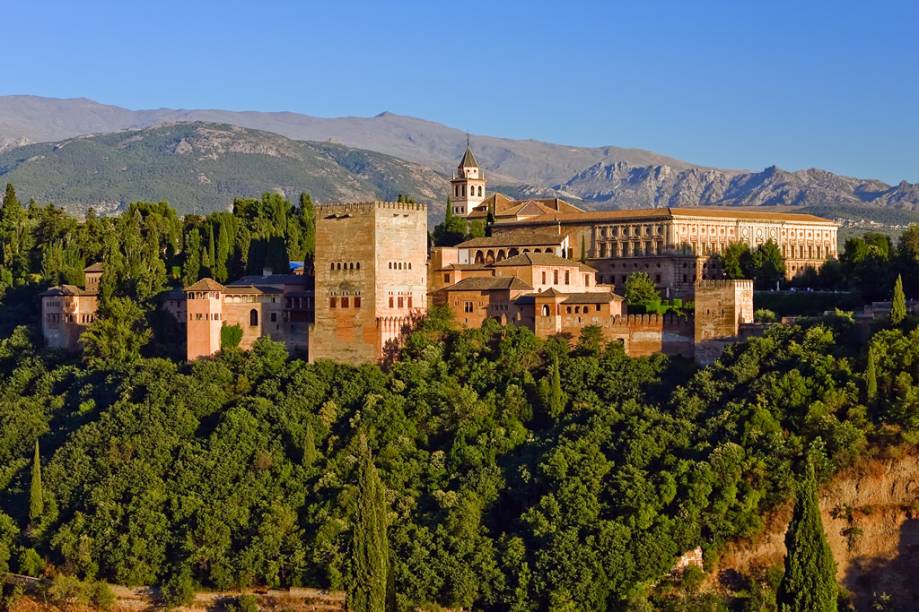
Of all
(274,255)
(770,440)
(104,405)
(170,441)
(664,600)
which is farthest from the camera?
(274,255)

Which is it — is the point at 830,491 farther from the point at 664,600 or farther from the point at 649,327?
the point at 649,327

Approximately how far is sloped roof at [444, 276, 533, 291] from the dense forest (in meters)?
1.68

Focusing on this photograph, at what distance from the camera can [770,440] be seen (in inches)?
1757

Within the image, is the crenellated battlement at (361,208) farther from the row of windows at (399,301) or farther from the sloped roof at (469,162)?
the sloped roof at (469,162)

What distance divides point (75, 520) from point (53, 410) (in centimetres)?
991

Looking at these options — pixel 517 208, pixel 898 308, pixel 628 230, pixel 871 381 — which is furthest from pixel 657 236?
pixel 871 381

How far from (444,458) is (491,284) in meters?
9.21

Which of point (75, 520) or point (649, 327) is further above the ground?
point (649, 327)

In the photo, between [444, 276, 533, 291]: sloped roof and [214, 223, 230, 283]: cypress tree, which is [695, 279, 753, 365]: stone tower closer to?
[444, 276, 533, 291]: sloped roof

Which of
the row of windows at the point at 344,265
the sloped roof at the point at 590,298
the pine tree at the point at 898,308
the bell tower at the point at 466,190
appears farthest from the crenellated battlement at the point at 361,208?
the bell tower at the point at 466,190

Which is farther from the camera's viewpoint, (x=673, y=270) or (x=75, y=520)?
(x=673, y=270)

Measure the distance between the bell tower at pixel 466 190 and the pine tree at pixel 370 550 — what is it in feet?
139

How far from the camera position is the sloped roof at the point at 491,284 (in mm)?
55562

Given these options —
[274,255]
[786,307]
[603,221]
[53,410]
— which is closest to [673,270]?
[603,221]
